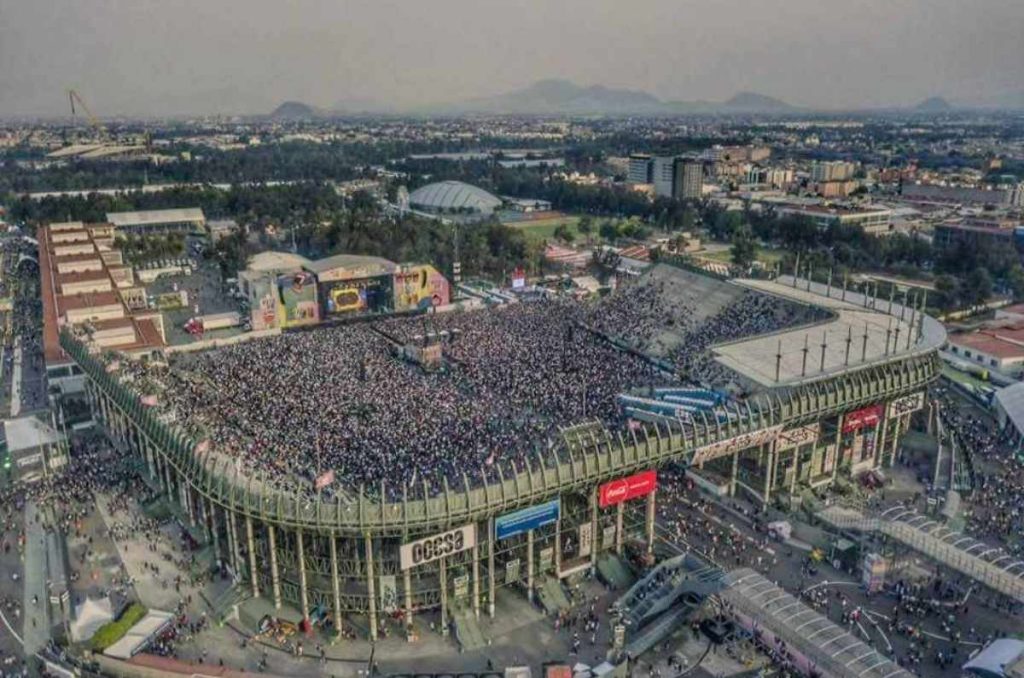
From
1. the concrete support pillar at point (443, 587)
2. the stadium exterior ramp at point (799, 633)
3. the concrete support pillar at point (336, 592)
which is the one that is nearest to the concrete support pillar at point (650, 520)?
the stadium exterior ramp at point (799, 633)

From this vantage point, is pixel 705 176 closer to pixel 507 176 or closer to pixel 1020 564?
pixel 507 176

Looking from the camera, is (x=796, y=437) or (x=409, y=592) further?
(x=796, y=437)

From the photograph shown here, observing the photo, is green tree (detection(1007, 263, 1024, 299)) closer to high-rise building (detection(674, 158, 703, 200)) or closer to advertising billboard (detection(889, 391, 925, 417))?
advertising billboard (detection(889, 391, 925, 417))

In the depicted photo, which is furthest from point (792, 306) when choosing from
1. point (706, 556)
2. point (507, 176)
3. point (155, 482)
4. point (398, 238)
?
point (507, 176)

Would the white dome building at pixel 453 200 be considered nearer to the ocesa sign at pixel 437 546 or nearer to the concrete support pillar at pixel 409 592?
the ocesa sign at pixel 437 546

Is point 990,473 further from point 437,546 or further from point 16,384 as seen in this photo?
point 16,384

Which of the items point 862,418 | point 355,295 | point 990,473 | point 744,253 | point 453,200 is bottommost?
point 990,473

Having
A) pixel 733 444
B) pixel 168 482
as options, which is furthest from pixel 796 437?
pixel 168 482
